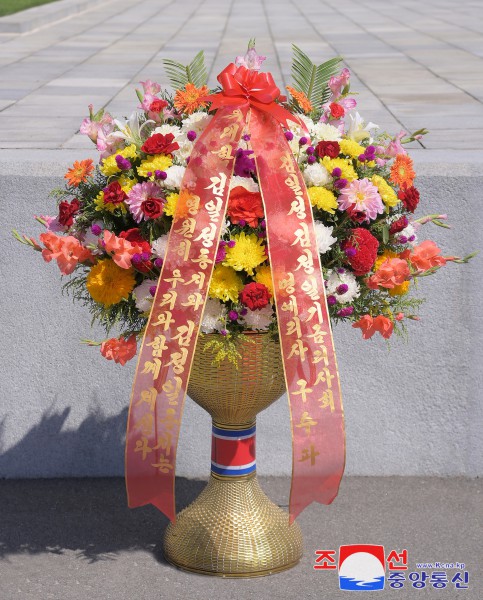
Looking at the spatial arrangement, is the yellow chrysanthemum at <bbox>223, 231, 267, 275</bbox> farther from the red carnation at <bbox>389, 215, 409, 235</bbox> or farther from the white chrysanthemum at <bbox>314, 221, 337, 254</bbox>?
the red carnation at <bbox>389, 215, 409, 235</bbox>

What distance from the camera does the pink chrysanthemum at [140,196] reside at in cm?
383

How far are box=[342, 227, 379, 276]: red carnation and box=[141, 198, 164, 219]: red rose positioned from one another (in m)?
0.66

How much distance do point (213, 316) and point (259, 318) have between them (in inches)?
6.3

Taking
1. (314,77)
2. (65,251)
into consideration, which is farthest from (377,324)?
(65,251)

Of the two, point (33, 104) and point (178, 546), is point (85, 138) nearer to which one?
point (33, 104)

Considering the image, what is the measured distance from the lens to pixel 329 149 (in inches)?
154

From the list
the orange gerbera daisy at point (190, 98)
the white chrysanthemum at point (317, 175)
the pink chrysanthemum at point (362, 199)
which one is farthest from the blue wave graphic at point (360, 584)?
the orange gerbera daisy at point (190, 98)

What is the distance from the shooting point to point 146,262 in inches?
150

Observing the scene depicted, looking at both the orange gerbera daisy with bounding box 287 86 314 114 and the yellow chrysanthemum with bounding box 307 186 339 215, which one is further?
the orange gerbera daisy with bounding box 287 86 314 114

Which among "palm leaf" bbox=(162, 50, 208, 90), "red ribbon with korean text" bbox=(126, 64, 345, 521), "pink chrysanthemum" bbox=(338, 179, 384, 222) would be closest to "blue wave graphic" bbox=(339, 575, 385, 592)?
"red ribbon with korean text" bbox=(126, 64, 345, 521)

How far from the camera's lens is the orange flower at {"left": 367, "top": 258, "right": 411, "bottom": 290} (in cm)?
388

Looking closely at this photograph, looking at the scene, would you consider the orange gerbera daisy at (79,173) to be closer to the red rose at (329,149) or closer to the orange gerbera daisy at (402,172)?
the red rose at (329,149)

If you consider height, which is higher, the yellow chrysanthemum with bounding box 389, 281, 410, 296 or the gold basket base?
the yellow chrysanthemum with bounding box 389, 281, 410, 296

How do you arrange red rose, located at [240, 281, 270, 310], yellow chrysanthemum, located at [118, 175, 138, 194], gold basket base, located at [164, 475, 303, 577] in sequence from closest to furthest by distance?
red rose, located at [240, 281, 270, 310]
yellow chrysanthemum, located at [118, 175, 138, 194]
gold basket base, located at [164, 475, 303, 577]
